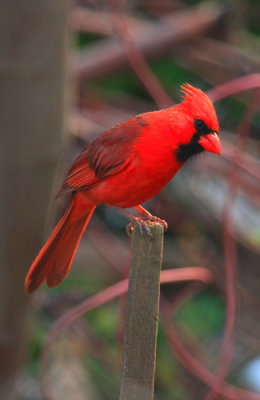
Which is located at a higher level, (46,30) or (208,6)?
(46,30)

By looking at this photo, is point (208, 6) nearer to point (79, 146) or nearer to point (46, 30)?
point (79, 146)

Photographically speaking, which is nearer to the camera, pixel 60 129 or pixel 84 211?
pixel 84 211

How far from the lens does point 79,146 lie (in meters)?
3.33

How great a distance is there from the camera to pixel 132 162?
4.46ft

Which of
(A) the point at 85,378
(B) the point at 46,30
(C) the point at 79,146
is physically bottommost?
(A) the point at 85,378

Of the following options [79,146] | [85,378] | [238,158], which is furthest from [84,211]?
[85,378]

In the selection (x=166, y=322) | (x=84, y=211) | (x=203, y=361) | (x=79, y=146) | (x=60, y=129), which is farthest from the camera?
(x=203, y=361)

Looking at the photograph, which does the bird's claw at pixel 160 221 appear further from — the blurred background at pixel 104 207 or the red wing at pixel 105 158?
the blurred background at pixel 104 207

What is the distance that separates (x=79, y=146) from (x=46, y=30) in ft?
5.24

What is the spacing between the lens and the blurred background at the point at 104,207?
5.94 ft

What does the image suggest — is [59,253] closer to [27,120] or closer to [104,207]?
[27,120]

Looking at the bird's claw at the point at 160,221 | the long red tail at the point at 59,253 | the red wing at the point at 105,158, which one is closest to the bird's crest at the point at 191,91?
the red wing at the point at 105,158

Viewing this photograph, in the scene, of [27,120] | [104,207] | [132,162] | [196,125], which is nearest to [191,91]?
[196,125]

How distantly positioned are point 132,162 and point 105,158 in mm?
74
